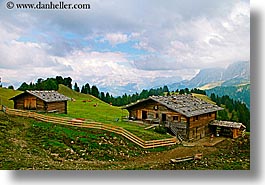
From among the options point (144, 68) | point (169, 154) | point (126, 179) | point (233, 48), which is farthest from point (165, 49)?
point (126, 179)

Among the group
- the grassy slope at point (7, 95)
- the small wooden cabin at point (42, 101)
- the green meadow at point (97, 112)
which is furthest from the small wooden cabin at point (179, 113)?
the grassy slope at point (7, 95)

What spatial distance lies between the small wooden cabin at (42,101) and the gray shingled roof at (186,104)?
0.70m

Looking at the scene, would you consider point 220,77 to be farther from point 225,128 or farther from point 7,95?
point 7,95

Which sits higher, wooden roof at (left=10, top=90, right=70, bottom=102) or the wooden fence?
wooden roof at (left=10, top=90, right=70, bottom=102)

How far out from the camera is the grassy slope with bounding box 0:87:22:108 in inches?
169

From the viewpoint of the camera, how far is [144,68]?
4.35 meters

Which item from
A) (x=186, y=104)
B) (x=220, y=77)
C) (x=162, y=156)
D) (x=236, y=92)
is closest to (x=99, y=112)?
(x=162, y=156)

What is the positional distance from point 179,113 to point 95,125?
0.90 metres

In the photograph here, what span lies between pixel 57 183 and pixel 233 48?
2.30 metres

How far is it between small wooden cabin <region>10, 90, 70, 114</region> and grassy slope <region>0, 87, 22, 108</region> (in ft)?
0.14

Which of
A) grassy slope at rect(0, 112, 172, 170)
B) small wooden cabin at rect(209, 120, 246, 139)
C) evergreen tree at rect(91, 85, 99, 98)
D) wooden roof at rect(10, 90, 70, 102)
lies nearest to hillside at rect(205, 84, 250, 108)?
small wooden cabin at rect(209, 120, 246, 139)

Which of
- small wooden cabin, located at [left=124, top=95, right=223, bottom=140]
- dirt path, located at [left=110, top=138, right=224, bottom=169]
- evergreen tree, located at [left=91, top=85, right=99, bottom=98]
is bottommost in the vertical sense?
dirt path, located at [left=110, top=138, right=224, bottom=169]

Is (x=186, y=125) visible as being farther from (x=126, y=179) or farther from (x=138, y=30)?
(x=138, y=30)

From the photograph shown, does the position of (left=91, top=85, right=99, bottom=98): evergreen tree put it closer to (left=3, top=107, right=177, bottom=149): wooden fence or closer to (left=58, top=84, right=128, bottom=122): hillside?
(left=58, top=84, right=128, bottom=122): hillside
